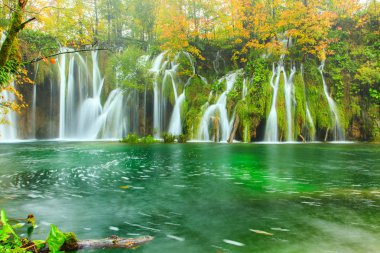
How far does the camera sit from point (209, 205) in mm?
5086

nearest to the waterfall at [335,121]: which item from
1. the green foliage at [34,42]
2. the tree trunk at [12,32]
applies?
the tree trunk at [12,32]

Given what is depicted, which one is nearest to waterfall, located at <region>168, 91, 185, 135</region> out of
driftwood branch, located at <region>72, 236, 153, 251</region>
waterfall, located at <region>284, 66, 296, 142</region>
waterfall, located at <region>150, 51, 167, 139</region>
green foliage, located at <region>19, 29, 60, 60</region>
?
waterfall, located at <region>150, 51, 167, 139</region>

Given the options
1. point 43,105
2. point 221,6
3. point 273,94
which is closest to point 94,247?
point 273,94

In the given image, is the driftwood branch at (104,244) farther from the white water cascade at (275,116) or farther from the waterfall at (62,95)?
the waterfall at (62,95)

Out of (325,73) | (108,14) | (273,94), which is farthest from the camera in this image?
(108,14)

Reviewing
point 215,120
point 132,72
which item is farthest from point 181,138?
point 132,72

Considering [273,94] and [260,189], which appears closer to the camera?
[260,189]

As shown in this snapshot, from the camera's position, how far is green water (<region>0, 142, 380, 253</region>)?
349 cm

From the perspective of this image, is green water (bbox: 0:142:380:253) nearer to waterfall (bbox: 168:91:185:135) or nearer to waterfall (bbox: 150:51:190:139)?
waterfall (bbox: 168:91:185:135)

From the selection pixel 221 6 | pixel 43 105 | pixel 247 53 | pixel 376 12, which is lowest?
pixel 43 105

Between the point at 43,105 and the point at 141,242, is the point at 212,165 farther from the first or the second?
the point at 43,105

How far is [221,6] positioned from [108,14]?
42.7 feet

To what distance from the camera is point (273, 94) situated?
2172 centimetres

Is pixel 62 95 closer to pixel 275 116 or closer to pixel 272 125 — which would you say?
pixel 272 125
